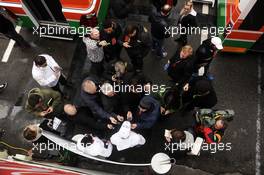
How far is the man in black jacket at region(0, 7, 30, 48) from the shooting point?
298 inches

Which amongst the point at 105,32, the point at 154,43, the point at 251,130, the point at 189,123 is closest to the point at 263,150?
the point at 251,130

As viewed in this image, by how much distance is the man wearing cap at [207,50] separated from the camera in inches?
247

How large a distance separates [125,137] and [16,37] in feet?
14.0

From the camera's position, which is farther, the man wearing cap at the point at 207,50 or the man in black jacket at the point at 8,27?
the man in black jacket at the point at 8,27

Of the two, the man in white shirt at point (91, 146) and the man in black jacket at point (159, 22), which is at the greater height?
the man in black jacket at point (159, 22)

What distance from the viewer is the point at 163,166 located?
594 centimetres

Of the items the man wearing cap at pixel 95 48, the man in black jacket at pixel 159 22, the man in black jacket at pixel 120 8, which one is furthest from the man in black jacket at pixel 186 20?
the man wearing cap at pixel 95 48

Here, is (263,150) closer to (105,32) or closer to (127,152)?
(127,152)

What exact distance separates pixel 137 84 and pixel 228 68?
3.06 metres

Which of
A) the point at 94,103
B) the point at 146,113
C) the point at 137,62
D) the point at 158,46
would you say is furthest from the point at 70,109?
the point at 158,46

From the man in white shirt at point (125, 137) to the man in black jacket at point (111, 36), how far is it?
6.04ft

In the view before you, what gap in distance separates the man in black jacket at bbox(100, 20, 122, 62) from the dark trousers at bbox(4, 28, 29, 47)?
2574 mm

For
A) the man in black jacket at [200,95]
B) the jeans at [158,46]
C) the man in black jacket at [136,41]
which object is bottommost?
the man in black jacket at [200,95]

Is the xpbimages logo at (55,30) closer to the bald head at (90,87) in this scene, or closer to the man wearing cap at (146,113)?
the bald head at (90,87)
